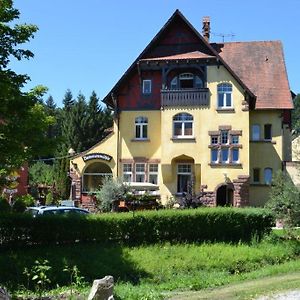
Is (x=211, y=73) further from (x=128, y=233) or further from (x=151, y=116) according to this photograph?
(x=128, y=233)

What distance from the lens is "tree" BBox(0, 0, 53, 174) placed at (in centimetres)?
1555

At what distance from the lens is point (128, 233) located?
21.0 meters

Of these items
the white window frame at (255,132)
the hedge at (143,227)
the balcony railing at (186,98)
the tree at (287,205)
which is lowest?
the hedge at (143,227)

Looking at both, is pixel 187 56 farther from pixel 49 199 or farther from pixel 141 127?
pixel 49 199

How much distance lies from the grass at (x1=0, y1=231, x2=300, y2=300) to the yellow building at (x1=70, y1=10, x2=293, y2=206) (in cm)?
1611

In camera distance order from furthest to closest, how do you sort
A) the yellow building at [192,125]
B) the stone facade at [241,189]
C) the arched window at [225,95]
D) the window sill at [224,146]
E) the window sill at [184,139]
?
the window sill at [184,139]
the arched window at [225,95]
the yellow building at [192,125]
the window sill at [224,146]
the stone facade at [241,189]

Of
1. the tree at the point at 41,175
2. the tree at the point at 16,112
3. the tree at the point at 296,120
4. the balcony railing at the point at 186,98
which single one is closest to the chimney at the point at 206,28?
the balcony railing at the point at 186,98

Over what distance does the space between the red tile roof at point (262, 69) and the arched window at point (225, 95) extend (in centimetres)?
255

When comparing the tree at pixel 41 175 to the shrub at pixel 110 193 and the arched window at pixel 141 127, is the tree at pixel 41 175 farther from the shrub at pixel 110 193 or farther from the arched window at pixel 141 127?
the shrub at pixel 110 193

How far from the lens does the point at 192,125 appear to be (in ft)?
126

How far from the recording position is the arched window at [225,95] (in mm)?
37906

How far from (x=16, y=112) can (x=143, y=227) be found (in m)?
7.62

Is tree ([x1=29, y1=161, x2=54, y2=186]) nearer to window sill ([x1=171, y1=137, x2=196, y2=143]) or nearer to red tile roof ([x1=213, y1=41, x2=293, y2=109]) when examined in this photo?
window sill ([x1=171, y1=137, x2=196, y2=143])

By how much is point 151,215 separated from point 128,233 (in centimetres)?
118
